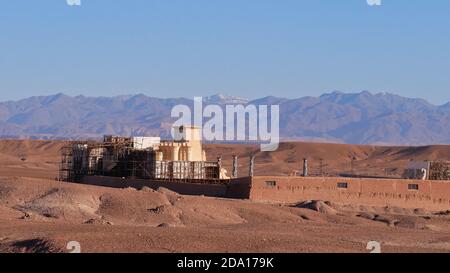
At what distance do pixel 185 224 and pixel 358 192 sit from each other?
13.4 metres

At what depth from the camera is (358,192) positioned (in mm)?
42094

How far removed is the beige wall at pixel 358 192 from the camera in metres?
40.4

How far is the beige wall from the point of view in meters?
40.4

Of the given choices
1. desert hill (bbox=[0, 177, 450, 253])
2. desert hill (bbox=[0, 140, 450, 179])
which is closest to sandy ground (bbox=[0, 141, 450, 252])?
desert hill (bbox=[0, 177, 450, 253])

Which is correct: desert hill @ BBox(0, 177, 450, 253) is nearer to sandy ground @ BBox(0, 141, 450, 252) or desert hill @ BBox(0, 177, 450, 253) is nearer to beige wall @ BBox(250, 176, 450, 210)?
sandy ground @ BBox(0, 141, 450, 252)

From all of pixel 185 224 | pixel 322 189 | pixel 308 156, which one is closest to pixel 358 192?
pixel 322 189

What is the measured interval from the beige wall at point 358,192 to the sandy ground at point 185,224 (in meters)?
0.82

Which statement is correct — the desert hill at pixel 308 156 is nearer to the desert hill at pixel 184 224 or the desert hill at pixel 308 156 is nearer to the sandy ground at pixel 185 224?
the sandy ground at pixel 185 224

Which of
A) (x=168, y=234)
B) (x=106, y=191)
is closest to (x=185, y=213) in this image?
(x=106, y=191)

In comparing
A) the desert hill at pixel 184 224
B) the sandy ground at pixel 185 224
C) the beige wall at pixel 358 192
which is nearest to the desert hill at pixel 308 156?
the beige wall at pixel 358 192

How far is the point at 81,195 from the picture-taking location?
106 feet

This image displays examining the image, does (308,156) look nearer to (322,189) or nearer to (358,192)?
(358,192)
